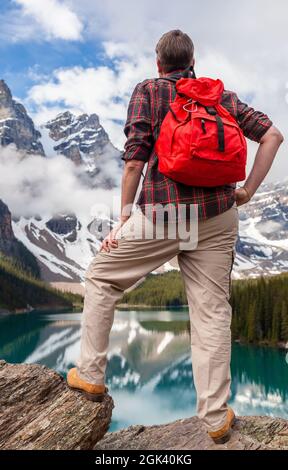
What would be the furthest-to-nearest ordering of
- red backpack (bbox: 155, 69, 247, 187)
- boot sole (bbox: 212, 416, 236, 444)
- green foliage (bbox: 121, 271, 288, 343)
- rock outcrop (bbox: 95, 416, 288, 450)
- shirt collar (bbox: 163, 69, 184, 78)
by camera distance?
→ green foliage (bbox: 121, 271, 288, 343), rock outcrop (bbox: 95, 416, 288, 450), boot sole (bbox: 212, 416, 236, 444), shirt collar (bbox: 163, 69, 184, 78), red backpack (bbox: 155, 69, 247, 187)

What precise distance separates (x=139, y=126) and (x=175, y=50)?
2.02 feet

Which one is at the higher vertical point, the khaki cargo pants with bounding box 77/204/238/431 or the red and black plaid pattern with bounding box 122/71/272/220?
the red and black plaid pattern with bounding box 122/71/272/220

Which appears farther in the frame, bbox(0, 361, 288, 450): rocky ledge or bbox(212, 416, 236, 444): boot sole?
bbox(0, 361, 288, 450): rocky ledge

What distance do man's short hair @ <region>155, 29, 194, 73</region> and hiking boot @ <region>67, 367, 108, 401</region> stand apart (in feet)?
8.27

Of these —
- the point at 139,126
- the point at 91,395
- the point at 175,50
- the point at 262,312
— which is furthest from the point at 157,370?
the point at 175,50

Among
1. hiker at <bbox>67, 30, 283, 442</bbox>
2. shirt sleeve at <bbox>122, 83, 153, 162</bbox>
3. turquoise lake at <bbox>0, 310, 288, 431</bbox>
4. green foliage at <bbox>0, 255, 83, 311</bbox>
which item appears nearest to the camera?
hiker at <bbox>67, 30, 283, 442</bbox>

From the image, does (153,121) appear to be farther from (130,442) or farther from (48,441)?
(130,442)

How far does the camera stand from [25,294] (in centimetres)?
12950

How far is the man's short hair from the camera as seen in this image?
3.35 meters

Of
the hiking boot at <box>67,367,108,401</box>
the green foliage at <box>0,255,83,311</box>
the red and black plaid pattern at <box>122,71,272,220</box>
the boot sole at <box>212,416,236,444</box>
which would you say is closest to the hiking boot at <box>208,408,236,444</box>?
the boot sole at <box>212,416,236,444</box>

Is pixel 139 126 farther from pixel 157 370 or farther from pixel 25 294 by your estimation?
pixel 25 294

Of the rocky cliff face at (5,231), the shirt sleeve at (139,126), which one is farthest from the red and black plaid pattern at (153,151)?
the rocky cliff face at (5,231)

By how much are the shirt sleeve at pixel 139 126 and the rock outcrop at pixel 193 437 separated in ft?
7.77

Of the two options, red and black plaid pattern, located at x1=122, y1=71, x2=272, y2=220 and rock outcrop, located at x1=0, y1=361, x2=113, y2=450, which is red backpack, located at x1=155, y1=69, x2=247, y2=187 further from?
rock outcrop, located at x1=0, y1=361, x2=113, y2=450
